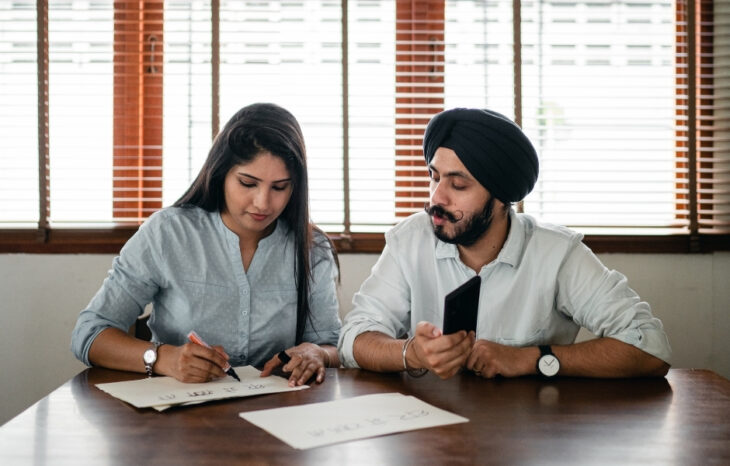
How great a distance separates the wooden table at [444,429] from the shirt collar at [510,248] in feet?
1.41

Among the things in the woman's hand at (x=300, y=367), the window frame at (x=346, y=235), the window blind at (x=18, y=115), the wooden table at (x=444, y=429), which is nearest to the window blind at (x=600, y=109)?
the window frame at (x=346, y=235)

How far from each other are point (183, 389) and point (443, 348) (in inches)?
21.6

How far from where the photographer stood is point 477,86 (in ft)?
10.3

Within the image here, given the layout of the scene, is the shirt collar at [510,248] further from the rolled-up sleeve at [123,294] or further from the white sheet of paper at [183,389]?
the rolled-up sleeve at [123,294]

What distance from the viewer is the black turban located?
1.92 metres

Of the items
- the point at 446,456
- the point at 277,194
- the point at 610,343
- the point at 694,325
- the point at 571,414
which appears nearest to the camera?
the point at 446,456

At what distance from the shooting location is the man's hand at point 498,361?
1.65 m

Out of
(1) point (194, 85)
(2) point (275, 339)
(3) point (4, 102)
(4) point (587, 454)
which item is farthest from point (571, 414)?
(3) point (4, 102)

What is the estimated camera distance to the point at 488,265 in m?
1.97

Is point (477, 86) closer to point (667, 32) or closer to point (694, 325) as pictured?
point (667, 32)

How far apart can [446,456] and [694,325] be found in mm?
2359

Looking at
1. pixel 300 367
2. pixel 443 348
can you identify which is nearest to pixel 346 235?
pixel 300 367

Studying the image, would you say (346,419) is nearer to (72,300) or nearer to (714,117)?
(72,300)

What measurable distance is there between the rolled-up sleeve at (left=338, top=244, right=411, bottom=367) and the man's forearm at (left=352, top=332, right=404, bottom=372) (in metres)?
0.07
